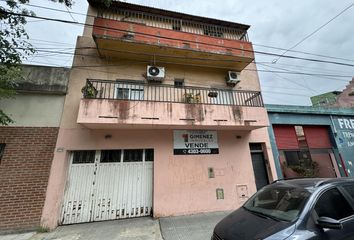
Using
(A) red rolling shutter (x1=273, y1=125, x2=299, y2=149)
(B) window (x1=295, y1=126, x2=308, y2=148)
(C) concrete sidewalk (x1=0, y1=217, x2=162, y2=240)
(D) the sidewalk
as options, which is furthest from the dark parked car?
(B) window (x1=295, y1=126, x2=308, y2=148)

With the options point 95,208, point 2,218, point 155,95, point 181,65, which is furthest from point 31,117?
point 181,65

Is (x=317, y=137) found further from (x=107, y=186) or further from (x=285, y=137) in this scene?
(x=107, y=186)

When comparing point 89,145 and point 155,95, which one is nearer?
point 89,145

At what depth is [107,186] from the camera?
605cm

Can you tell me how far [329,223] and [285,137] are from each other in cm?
693

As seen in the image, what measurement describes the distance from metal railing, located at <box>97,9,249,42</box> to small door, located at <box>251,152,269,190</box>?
620cm

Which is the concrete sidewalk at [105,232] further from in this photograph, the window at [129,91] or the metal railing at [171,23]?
the metal railing at [171,23]

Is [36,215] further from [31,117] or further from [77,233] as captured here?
[31,117]

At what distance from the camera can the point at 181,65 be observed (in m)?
8.05

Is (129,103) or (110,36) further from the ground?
(110,36)

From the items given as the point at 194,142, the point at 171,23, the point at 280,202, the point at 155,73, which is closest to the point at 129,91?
the point at 155,73

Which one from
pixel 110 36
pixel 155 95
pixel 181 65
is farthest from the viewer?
pixel 181 65

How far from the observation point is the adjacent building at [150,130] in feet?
19.0

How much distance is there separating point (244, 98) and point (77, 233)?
27.1 feet
